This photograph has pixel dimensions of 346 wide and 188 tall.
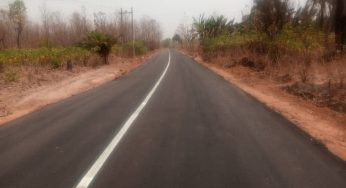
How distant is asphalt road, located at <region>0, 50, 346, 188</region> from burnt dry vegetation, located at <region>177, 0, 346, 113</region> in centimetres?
314

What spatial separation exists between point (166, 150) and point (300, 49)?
15.3 m

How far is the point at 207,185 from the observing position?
16.6 feet

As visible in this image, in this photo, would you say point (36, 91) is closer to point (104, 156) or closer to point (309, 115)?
point (104, 156)

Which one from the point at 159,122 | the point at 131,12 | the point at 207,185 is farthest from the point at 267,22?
the point at 131,12

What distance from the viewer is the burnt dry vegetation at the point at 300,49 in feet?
43.3

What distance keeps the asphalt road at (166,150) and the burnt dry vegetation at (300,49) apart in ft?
10.3

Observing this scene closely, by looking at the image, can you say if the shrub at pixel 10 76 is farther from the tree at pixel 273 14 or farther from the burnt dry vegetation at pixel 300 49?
the tree at pixel 273 14

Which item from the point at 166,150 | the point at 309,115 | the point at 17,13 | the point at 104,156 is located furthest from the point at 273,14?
the point at 17,13

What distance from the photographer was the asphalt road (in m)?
5.31

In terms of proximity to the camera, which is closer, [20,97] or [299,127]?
[299,127]

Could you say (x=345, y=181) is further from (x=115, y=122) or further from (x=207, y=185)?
(x=115, y=122)

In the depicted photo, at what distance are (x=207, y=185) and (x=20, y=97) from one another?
445 inches

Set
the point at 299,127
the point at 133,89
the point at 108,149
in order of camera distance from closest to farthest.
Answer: the point at 108,149, the point at 299,127, the point at 133,89

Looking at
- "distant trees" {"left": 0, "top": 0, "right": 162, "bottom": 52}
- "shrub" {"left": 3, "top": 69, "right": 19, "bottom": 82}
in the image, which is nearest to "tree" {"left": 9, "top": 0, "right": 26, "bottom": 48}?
"distant trees" {"left": 0, "top": 0, "right": 162, "bottom": 52}
